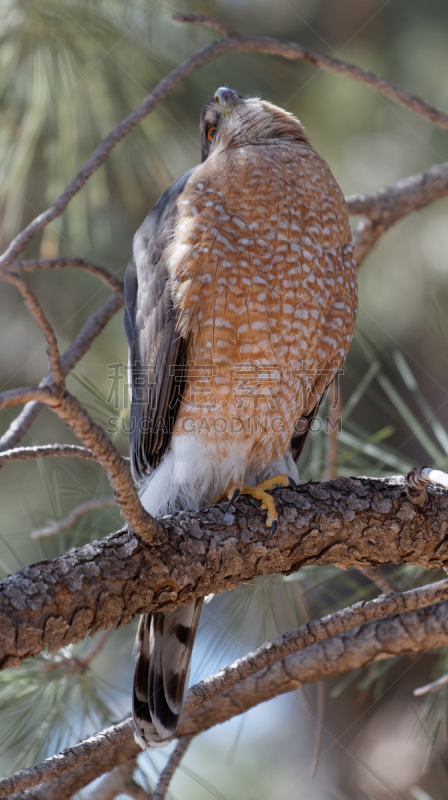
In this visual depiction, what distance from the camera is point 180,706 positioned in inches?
93.7

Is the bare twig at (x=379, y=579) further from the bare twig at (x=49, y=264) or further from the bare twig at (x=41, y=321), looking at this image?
the bare twig at (x=41, y=321)

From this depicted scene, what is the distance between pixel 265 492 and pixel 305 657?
0.58 metres

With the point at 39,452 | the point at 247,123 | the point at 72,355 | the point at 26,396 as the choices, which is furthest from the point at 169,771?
the point at 247,123

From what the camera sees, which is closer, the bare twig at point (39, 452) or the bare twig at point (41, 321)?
the bare twig at point (41, 321)

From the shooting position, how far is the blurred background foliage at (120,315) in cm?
297

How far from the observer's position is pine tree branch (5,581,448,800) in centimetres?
209

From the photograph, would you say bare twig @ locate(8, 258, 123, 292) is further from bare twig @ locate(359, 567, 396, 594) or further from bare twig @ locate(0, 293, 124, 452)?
bare twig @ locate(359, 567, 396, 594)

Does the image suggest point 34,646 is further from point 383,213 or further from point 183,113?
point 183,113

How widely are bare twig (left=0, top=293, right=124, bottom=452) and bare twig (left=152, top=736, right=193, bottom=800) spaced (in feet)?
3.45

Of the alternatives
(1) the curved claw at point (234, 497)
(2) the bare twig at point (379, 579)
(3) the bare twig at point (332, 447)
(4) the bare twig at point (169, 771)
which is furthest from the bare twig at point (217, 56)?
(4) the bare twig at point (169, 771)

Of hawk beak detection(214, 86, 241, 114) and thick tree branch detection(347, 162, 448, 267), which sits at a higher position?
hawk beak detection(214, 86, 241, 114)

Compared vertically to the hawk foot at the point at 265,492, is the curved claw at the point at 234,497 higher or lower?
→ higher

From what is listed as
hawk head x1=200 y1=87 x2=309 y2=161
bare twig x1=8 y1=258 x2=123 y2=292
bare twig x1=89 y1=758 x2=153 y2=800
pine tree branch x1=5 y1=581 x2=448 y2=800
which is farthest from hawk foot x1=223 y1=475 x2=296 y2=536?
hawk head x1=200 y1=87 x2=309 y2=161

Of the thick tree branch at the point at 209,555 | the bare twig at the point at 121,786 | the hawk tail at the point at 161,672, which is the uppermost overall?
A: the thick tree branch at the point at 209,555
